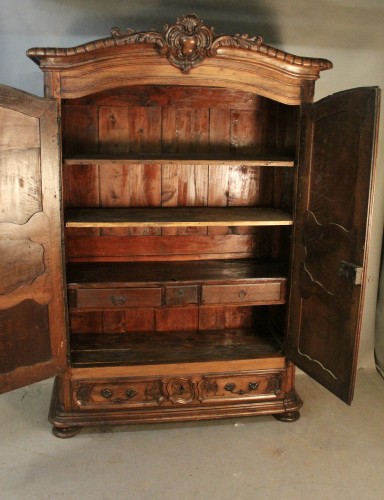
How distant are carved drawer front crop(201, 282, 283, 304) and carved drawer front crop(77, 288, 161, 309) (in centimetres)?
25

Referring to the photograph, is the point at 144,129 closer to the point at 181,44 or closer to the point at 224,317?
the point at 181,44

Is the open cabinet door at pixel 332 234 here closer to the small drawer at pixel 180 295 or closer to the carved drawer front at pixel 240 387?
the carved drawer front at pixel 240 387

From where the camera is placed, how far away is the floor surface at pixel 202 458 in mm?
1938

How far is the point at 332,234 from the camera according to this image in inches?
78.4

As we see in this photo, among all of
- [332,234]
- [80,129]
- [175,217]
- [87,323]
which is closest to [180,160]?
[175,217]

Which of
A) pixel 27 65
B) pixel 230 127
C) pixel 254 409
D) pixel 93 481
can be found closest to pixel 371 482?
pixel 254 409

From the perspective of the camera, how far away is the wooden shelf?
2.33m

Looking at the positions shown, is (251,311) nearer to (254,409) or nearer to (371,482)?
(254,409)

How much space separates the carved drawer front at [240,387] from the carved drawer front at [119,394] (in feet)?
Result: 0.76

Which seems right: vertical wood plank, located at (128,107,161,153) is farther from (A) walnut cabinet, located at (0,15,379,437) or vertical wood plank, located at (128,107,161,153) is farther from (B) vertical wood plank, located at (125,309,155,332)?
(B) vertical wood plank, located at (125,309,155,332)

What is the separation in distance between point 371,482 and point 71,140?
2.15 m

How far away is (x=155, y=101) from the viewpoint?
2459 millimetres

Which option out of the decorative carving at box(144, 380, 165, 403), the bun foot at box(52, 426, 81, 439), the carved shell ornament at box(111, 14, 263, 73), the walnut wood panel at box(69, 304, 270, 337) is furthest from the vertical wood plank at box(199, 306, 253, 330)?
the carved shell ornament at box(111, 14, 263, 73)

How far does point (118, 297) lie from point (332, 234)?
1.03 meters
